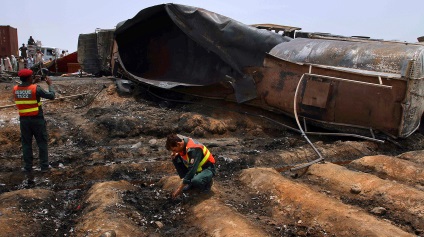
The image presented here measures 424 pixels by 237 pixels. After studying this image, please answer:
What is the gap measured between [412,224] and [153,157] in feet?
12.4

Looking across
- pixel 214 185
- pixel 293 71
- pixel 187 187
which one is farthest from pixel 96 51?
pixel 187 187

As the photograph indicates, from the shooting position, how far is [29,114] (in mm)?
5363

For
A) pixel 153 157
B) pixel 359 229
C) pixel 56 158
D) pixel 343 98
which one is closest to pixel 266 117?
pixel 343 98

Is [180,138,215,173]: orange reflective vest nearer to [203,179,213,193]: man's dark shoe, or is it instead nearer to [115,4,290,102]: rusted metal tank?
[203,179,213,193]: man's dark shoe

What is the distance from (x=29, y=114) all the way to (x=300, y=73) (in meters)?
5.00

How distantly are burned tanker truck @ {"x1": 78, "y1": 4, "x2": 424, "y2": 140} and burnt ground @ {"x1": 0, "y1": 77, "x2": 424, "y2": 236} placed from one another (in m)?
0.47

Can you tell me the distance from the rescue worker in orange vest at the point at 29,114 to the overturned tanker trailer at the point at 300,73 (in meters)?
4.30

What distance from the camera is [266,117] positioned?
855 centimetres

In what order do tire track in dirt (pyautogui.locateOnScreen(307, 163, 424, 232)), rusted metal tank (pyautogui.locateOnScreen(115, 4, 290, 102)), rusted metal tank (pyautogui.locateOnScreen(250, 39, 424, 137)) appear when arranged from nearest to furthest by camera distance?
1. tire track in dirt (pyautogui.locateOnScreen(307, 163, 424, 232))
2. rusted metal tank (pyautogui.locateOnScreen(250, 39, 424, 137))
3. rusted metal tank (pyautogui.locateOnScreen(115, 4, 290, 102))

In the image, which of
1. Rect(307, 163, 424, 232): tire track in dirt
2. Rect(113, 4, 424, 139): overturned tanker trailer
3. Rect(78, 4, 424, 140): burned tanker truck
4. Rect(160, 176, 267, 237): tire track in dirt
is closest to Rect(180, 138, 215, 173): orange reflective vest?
Rect(160, 176, 267, 237): tire track in dirt

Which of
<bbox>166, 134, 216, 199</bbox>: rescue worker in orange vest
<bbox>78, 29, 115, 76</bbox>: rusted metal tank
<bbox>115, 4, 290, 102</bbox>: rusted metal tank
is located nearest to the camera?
<bbox>166, 134, 216, 199</bbox>: rescue worker in orange vest

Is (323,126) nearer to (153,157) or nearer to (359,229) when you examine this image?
(153,157)

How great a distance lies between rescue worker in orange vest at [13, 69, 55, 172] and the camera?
5.34 meters

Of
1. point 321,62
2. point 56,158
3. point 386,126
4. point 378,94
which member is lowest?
point 56,158
